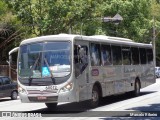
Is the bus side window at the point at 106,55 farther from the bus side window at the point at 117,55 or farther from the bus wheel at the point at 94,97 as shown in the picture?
the bus wheel at the point at 94,97

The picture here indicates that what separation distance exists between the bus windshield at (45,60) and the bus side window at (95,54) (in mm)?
1849

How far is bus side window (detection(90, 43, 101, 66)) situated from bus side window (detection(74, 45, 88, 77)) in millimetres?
784

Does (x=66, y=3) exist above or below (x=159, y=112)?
above

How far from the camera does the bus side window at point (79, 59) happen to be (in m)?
16.1

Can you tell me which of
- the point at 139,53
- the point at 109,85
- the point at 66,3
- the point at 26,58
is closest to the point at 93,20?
the point at 66,3

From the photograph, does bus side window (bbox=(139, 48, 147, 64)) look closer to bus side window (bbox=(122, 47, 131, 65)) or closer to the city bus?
bus side window (bbox=(122, 47, 131, 65))

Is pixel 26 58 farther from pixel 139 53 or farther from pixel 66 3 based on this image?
pixel 66 3

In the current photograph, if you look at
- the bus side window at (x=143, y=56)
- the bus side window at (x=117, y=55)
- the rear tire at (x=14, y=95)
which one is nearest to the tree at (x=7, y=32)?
the rear tire at (x=14, y=95)

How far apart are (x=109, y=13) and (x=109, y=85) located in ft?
119

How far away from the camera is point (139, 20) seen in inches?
2219

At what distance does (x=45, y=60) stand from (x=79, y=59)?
1325 mm

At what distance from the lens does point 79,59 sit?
1634 cm

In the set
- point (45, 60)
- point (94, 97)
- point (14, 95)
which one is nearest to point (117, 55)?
point (94, 97)

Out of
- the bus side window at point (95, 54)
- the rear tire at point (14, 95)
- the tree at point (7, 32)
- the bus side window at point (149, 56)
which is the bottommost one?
the rear tire at point (14, 95)
